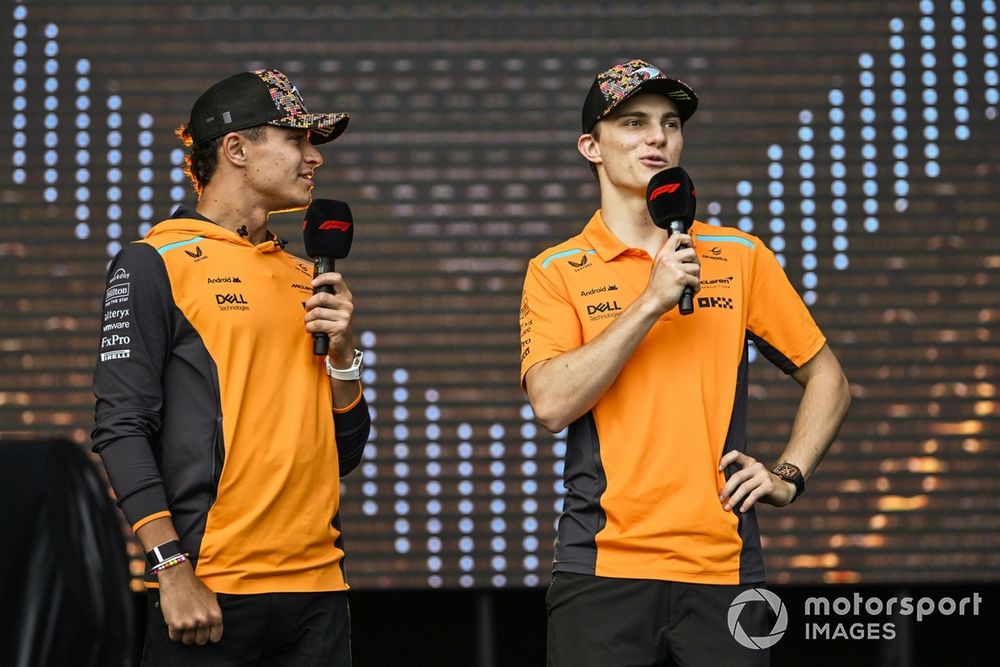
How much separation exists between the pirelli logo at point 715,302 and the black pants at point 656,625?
1.50ft

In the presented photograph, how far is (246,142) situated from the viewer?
7.38ft

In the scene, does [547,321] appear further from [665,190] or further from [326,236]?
[326,236]

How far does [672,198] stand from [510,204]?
218cm

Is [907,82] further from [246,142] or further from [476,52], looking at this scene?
[246,142]

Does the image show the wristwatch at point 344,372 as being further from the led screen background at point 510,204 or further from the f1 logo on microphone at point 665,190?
the led screen background at point 510,204

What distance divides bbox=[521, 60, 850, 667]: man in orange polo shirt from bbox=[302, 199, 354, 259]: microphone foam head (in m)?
0.33

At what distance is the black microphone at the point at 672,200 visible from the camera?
6.72 ft

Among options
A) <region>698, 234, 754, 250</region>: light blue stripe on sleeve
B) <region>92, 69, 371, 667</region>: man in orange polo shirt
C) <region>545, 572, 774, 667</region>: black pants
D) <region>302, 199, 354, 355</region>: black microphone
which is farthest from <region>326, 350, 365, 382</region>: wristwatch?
<region>698, 234, 754, 250</region>: light blue stripe on sleeve

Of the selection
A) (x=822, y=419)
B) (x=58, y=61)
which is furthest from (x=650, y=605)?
(x=58, y=61)

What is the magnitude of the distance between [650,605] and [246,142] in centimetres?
105

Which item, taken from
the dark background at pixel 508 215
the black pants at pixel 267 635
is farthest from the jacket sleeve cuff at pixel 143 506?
the dark background at pixel 508 215

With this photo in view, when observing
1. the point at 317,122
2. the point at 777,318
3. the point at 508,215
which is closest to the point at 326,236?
the point at 317,122

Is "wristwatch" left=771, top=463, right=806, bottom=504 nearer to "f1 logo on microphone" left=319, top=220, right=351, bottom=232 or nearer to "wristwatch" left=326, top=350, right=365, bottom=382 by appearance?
"wristwatch" left=326, top=350, right=365, bottom=382

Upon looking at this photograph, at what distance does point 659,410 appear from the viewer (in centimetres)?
203
